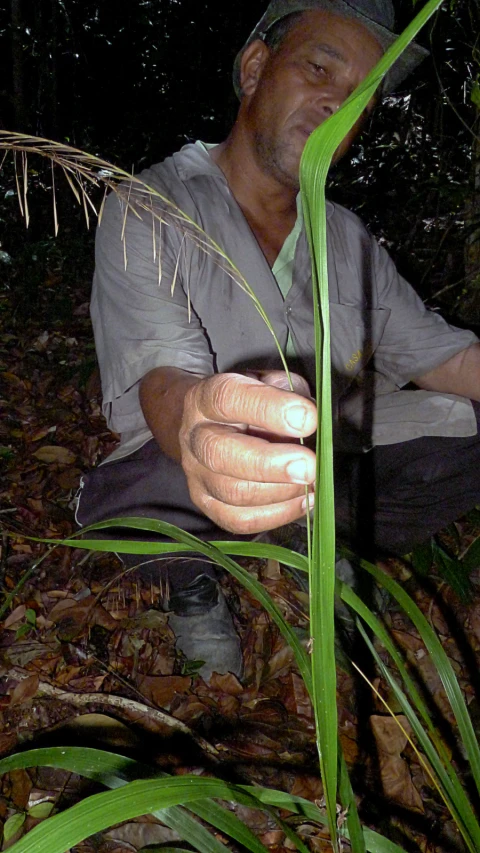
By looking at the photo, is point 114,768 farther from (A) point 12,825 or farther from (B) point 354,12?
(B) point 354,12

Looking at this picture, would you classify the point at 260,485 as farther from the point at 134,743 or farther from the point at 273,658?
the point at 273,658

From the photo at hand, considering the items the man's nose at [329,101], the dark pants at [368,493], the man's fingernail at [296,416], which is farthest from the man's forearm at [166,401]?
the man's nose at [329,101]

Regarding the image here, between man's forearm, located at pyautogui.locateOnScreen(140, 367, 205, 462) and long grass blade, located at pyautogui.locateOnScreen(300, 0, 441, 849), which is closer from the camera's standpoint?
long grass blade, located at pyautogui.locateOnScreen(300, 0, 441, 849)

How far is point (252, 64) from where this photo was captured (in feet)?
5.14

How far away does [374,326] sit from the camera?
5.48ft

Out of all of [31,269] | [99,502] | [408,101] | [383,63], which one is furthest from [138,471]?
[31,269]

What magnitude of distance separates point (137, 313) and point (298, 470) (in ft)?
2.57

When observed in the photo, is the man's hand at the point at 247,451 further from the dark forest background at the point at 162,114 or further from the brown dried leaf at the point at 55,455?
the dark forest background at the point at 162,114

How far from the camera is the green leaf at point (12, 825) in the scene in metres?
1.08

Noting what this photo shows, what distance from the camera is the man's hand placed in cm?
51

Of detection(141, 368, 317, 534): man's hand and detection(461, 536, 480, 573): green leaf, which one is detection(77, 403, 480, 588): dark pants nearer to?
detection(461, 536, 480, 573): green leaf

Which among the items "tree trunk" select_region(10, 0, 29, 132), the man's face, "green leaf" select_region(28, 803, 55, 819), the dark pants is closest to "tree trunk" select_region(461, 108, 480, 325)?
the dark pants

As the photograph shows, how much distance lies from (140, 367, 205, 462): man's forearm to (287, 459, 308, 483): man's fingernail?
1.59 ft

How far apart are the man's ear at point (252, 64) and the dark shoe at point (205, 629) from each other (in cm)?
124
